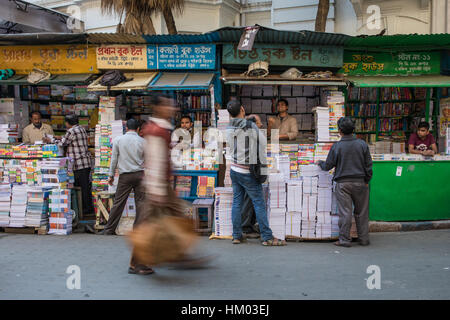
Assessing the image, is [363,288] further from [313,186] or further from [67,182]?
[67,182]

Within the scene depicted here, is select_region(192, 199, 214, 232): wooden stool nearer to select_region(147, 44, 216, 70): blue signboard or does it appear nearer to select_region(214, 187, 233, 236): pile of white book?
select_region(214, 187, 233, 236): pile of white book

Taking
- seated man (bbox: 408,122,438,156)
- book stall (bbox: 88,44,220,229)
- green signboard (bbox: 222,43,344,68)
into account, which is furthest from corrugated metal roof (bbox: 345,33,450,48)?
book stall (bbox: 88,44,220,229)

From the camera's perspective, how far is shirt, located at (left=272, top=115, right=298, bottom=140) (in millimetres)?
7281

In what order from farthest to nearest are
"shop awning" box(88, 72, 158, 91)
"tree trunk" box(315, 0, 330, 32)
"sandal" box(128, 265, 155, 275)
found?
"tree trunk" box(315, 0, 330, 32), "shop awning" box(88, 72, 158, 91), "sandal" box(128, 265, 155, 275)

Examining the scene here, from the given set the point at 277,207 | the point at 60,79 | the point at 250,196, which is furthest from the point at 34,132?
the point at 277,207

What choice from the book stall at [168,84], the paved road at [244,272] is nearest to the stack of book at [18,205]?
the paved road at [244,272]

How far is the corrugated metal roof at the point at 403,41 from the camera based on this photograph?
6.84m

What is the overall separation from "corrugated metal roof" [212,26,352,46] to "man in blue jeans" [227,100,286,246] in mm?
2003

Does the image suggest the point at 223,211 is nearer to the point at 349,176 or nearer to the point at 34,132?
the point at 349,176

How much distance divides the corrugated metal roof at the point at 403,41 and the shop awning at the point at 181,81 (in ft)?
9.27

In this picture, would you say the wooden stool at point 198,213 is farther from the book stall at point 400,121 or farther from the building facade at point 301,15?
the building facade at point 301,15

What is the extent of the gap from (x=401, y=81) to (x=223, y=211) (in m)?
4.36

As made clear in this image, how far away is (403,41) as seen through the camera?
7.23m

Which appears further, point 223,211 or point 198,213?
point 198,213
